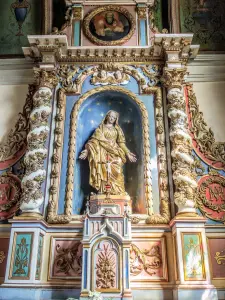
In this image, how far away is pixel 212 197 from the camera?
6172mm

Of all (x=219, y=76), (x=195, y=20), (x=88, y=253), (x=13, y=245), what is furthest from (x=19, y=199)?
(x=195, y=20)

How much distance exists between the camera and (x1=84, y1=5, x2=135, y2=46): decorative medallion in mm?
7367

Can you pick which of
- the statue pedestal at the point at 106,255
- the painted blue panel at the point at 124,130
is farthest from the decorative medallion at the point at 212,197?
the statue pedestal at the point at 106,255

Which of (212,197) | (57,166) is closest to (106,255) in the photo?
(57,166)

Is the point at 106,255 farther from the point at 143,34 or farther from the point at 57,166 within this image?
the point at 143,34

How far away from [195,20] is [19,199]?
215 inches

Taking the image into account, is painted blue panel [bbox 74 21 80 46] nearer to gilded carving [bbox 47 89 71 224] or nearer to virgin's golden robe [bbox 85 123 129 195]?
gilded carving [bbox 47 89 71 224]

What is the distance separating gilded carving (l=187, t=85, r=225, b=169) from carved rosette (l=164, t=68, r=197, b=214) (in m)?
0.40

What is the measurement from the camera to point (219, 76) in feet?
24.2

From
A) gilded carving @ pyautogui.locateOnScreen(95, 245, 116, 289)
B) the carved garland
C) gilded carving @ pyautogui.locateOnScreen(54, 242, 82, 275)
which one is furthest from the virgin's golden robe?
gilded carving @ pyautogui.locateOnScreen(95, 245, 116, 289)

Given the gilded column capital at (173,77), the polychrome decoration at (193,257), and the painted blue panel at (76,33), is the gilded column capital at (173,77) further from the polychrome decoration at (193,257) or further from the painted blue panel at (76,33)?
the polychrome decoration at (193,257)

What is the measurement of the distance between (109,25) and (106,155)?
2.97m

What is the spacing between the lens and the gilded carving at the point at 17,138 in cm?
673

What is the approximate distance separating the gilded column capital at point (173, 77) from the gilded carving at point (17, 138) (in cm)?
277
